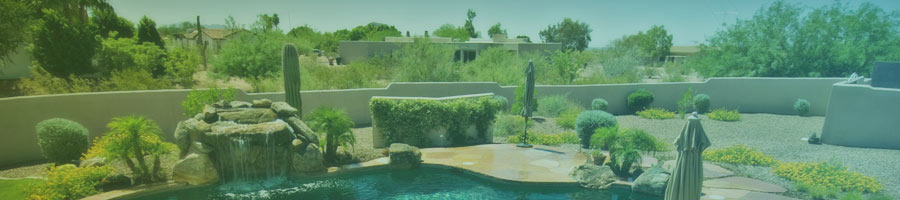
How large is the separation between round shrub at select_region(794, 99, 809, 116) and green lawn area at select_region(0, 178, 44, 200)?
22.1 meters

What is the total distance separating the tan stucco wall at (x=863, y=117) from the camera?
417 inches

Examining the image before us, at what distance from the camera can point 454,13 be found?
111 feet

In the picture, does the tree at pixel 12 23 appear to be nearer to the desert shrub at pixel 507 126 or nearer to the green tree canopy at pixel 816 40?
the desert shrub at pixel 507 126

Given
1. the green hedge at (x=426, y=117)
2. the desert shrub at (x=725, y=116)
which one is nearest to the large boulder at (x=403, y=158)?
the green hedge at (x=426, y=117)

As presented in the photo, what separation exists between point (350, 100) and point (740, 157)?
10.5 m

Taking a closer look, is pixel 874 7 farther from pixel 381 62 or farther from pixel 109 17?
pixel 109 17

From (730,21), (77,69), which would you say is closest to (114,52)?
(77,69)

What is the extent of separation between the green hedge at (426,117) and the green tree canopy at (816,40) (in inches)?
648

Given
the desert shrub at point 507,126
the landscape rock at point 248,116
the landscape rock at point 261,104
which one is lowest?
the desert shrub at point 507,126

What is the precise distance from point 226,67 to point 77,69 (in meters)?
5.00

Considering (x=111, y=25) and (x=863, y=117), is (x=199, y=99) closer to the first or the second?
(x=111, y=25)

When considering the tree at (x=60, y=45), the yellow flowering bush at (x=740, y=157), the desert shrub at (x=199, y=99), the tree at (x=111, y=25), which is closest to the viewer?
the yellow flowering bush at (x=740, y=157)

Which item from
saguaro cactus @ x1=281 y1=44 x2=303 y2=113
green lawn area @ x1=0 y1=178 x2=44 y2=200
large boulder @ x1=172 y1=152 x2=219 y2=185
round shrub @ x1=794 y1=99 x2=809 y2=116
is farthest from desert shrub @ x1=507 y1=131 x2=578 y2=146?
round shrub @ x1=794 y1=99 x2=809 y2=116

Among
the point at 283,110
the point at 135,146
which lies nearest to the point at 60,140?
the point at 135,146
